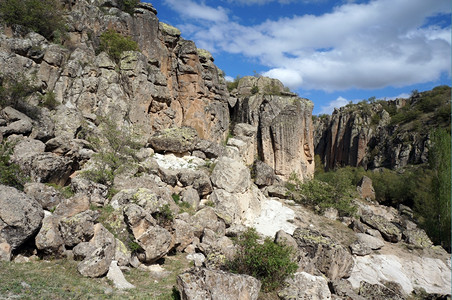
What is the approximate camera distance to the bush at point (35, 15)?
19.8m

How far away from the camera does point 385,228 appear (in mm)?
19750

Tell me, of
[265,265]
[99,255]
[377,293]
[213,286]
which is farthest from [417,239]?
[99,255]

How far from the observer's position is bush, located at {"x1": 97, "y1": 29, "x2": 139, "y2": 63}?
2403 cm

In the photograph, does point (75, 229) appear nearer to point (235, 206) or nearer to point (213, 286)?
point (213, 286)

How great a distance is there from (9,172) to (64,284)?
5.85 m

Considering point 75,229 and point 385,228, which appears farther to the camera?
point 385,228

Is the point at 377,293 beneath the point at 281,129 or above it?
beneath

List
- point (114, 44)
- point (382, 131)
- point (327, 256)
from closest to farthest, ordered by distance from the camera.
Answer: point (327, 256), point (114, 44), point (382, 131)

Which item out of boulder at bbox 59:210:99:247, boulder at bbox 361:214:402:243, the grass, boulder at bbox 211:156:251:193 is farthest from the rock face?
boulder at bbox 59:210:99:247

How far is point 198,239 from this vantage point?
12383 mm

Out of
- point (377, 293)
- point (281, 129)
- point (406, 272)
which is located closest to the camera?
point (377, 293)

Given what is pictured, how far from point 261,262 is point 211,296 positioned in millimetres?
2314

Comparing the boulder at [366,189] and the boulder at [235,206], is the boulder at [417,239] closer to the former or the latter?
the boulder at [235,206]

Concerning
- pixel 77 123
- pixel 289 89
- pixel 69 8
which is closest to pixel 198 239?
pixel 77 123
